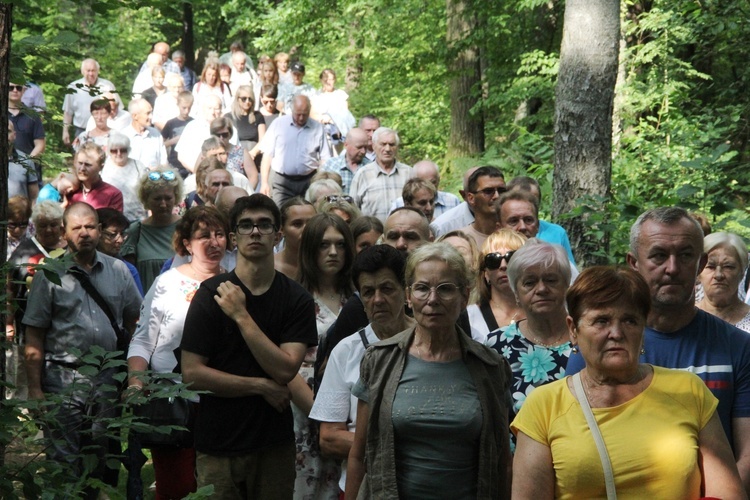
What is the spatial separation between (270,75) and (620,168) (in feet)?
20.7

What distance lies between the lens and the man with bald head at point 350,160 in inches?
567

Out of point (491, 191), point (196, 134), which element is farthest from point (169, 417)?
point (196, 134)

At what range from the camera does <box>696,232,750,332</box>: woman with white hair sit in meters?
7.59

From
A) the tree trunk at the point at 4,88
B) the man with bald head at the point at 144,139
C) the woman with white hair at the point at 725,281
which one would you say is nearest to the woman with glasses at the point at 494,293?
the woman with white hair at the point at 725,281

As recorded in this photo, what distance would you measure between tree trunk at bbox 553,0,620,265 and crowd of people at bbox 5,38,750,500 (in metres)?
1.16

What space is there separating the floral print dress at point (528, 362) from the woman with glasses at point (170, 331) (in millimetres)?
2476

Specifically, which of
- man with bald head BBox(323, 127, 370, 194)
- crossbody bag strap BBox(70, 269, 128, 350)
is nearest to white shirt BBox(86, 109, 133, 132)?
man with bald head BBox(323, 127, 370, 194)

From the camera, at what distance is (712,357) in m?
4.65

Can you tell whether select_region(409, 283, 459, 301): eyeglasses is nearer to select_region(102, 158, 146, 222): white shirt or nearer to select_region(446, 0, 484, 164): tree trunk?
select_region(102, 158, 146, 222): white shirt

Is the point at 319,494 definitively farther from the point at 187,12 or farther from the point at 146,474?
the point at 187,12

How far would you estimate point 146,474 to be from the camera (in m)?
9.68

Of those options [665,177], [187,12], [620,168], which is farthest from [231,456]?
[187,12]

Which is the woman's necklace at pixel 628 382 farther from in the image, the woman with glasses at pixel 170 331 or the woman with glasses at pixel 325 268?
the woman with glasses at pixel 170 331

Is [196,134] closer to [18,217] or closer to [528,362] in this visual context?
[18,217]
